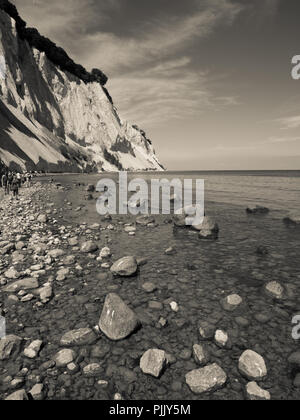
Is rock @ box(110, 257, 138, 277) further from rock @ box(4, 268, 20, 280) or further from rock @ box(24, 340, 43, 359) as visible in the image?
rock @ box(24, 340, 43, 359)

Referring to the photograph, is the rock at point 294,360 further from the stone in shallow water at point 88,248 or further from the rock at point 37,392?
the stone in shallow water at point 88,248

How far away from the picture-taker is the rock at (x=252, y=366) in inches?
139

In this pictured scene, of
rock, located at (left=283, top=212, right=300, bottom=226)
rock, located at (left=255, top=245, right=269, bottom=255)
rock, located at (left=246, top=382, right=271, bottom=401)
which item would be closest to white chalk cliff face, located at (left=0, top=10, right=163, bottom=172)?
rock, located at (left=283, top=212, right=300, bottom=226)

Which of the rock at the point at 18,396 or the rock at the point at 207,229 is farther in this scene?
the rock at the point at 207,229

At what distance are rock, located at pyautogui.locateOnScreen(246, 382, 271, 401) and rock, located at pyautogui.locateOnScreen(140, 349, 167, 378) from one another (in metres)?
1.23

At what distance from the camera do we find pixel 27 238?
30.7 feet

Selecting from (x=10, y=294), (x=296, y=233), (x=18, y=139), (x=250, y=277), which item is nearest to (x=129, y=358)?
(x=10, y=294)

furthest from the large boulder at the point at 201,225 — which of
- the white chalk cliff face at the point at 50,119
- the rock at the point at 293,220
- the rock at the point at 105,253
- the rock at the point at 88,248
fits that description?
→ the white chalk cliff face at the point at 50,119

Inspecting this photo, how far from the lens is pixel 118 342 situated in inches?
168

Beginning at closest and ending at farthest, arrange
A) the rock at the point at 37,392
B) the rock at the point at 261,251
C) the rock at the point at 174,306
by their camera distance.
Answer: the rock at the point at 37,392
the rock at the point at 174,306
the rock at the point at 261,251

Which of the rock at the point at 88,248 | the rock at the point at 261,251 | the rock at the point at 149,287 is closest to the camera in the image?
the rock at the point at 149,287

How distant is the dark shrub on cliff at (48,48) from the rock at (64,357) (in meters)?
110

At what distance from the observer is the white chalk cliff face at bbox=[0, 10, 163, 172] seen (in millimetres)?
60031
